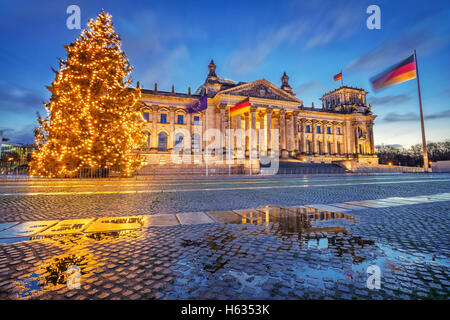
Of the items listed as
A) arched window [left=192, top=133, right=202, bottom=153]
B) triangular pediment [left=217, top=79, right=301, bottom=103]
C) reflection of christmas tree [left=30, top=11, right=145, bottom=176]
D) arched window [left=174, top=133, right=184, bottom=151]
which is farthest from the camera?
arched window [left=192, top=133, right=202, bottom=153]

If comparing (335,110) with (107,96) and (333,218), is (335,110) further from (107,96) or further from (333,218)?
(333,218)

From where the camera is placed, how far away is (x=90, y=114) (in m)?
17.0

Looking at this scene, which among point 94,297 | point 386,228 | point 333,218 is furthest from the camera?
point 333,218

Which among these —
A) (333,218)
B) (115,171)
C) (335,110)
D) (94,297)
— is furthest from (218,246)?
(335,110)

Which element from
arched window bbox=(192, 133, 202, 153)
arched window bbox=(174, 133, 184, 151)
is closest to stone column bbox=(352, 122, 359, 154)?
arched window bbox=(192, 133, 202, 153)

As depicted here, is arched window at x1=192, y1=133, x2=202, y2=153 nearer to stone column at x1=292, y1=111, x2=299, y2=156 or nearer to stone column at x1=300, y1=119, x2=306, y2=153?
stone column at x1=292, y1=111, x2=299, y2=156

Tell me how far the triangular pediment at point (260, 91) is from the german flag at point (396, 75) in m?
18.4

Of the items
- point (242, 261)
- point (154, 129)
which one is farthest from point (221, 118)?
point (242, 261)

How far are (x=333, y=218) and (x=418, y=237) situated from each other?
144cm

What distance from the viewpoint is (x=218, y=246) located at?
2.86 m

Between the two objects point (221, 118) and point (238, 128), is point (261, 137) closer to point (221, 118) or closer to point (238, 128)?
point (238, 128)

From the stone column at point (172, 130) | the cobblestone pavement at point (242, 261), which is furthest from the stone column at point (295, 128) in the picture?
the cobblestone pavement at point (242, 261)

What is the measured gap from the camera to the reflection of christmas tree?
54.2ft

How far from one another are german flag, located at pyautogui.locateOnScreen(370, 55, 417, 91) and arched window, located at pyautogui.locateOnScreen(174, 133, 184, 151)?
3112cm
